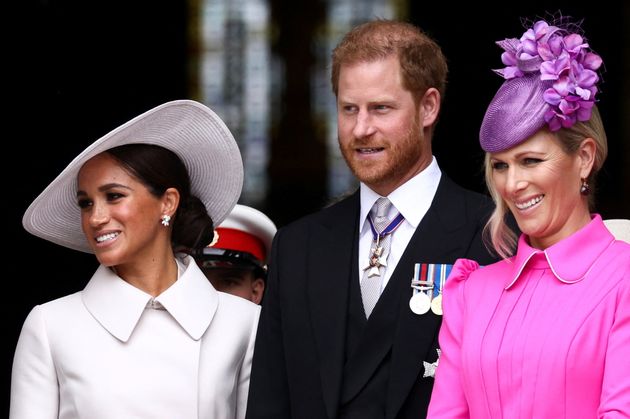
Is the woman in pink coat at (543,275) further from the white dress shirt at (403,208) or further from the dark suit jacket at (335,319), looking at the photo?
the white dress shirt at (403,208)

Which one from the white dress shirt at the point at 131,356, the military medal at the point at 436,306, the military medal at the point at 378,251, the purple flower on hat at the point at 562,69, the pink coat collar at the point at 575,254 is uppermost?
the purple flower on hat at the point at 562,69

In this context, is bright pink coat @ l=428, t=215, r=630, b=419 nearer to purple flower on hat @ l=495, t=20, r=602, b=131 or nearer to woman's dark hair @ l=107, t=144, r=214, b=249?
purple flower on hat @ l=495, t=20, r=602, b=131

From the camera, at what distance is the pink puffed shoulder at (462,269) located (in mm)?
3334

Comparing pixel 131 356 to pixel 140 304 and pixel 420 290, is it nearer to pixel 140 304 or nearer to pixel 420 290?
pixel 140 304

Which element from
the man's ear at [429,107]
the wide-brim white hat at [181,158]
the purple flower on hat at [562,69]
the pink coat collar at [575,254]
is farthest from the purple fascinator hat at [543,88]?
the wide-brim white hat at [181,158]

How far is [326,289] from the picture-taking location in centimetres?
365

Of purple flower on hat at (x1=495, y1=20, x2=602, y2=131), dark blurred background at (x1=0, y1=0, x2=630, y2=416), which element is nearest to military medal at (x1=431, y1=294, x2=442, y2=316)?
purple flower on hat at (x1=495, y1=20, x2=602, y2=131)

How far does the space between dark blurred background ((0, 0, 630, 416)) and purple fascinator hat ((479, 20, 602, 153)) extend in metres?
3.40

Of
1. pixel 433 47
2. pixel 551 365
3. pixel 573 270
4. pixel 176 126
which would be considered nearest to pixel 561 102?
pixel 573 270

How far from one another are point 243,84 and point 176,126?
3.79 meters

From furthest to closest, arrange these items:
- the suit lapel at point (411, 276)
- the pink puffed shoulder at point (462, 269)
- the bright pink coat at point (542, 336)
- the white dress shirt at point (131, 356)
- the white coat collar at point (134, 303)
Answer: the white coat collar at point (134, 303), the white dress shirt at point (131, 356), the suit lapel at point (411, 276), the pink puffed shoulder at point (462, 269), the bright pink coat at point (542, 336)

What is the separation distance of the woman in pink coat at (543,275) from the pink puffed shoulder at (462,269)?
0.19 feet

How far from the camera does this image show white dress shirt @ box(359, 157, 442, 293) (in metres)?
3.68

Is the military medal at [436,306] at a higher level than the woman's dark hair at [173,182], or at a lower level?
lower
